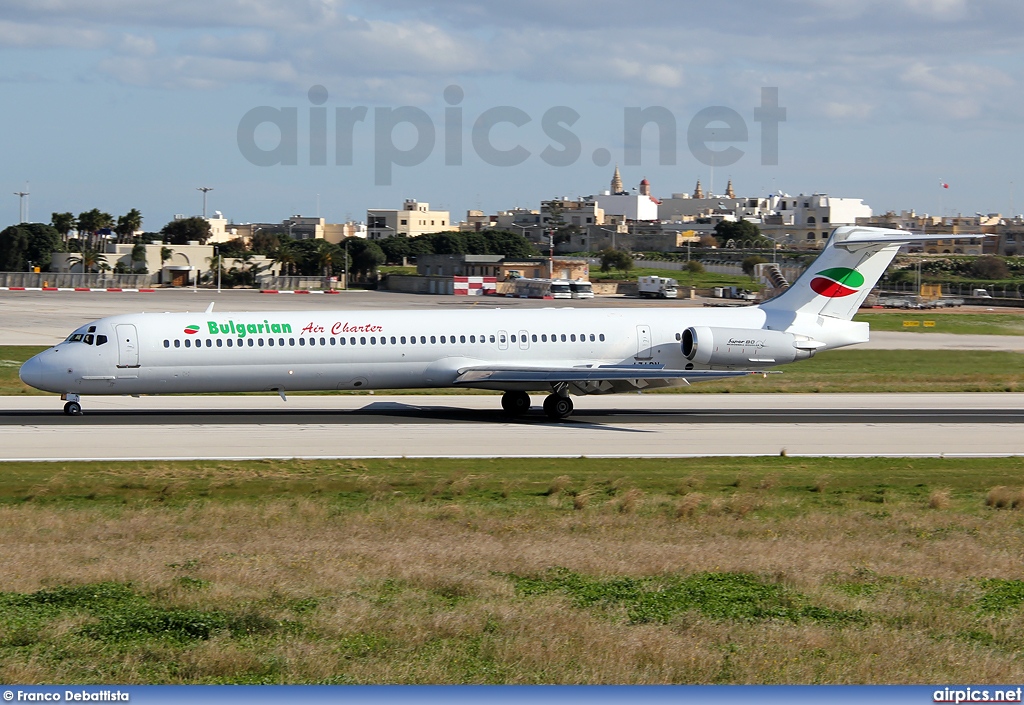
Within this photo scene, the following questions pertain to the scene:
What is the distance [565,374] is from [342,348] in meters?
6.45

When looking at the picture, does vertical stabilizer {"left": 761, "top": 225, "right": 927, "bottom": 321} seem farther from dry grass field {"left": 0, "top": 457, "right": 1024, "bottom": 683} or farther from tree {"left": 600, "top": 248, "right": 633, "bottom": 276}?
tree {"left": 600, "top": 248, "right": 633, "bottom": 276}

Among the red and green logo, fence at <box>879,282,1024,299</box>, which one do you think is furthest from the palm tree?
the red and green logo

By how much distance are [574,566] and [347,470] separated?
1050cm

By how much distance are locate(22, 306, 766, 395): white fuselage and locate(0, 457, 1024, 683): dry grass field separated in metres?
7.42

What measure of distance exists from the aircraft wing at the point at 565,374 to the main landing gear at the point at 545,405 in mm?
841

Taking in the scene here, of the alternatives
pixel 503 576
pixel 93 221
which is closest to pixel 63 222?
Result: pixel 93 221

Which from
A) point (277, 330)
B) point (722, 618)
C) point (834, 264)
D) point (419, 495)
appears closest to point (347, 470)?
point (419, 495)

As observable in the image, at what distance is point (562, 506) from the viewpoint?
20750mm

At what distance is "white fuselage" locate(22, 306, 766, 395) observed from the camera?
103 feet

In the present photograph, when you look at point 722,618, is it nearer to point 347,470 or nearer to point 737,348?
point 347,470

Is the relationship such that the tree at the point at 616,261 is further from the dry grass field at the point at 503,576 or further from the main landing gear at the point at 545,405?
the dry grass field at the point at 503,576

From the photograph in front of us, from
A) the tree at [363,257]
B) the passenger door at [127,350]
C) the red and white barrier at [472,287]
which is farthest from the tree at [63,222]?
the passenger door at [127,350]

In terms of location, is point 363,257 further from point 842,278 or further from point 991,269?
point 842,278

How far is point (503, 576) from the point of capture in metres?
14.4
